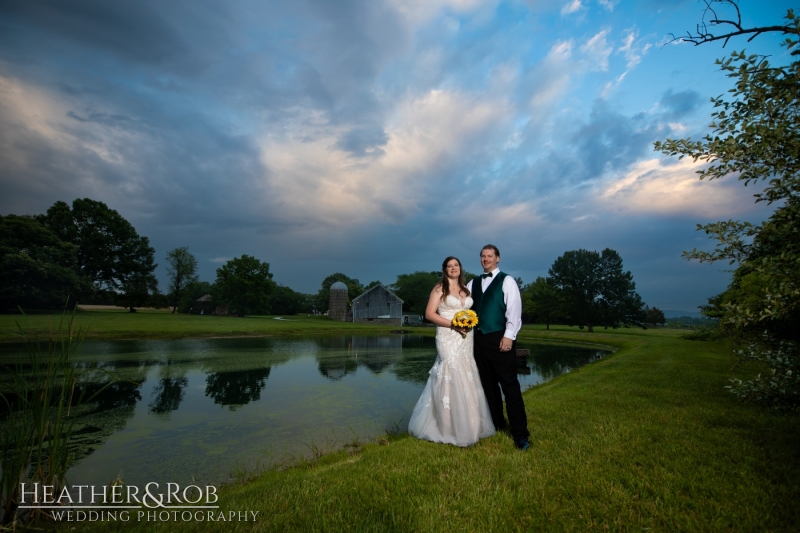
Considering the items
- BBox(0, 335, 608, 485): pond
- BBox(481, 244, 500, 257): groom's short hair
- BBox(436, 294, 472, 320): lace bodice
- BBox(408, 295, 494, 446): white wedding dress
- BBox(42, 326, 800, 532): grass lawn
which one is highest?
BBox(481, 244, 500, 257): groom's short hair

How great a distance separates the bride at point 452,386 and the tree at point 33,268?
38.5 m

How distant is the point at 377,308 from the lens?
57.3 metres

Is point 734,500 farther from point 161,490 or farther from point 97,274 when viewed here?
point 97,274

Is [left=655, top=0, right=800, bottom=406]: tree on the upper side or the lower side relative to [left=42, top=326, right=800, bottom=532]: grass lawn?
upper

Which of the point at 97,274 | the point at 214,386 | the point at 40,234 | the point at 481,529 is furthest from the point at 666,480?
the point at 97,274

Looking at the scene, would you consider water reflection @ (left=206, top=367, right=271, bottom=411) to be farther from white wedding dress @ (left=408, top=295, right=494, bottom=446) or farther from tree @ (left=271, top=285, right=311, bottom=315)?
tree @ (left=271, top=285, right=311, bottom=315)

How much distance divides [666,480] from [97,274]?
56.9 m

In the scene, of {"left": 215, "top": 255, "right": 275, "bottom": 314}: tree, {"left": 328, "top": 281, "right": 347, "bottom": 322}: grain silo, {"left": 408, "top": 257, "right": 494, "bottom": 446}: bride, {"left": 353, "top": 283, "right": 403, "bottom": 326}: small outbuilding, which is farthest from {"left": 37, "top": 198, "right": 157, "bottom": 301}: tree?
{"left": 408, "top": 257, "right": 494, "bottom": 446}: bride

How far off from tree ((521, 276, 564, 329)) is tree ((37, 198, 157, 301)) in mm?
56556

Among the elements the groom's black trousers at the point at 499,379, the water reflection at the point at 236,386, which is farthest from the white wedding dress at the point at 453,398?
the water reflection at the point at 236,386

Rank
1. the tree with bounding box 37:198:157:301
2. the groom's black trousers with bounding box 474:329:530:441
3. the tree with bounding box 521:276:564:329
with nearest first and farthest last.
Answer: the groom's black trousers with bounding box 474:329:530:441 → the tree with bounding box 37:198:157:301 → the tree with bounding box 521:276:564:329

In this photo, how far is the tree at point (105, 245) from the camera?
4172 cm

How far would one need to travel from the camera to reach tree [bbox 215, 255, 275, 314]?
59094mm

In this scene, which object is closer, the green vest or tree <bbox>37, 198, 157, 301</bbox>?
the green vest
